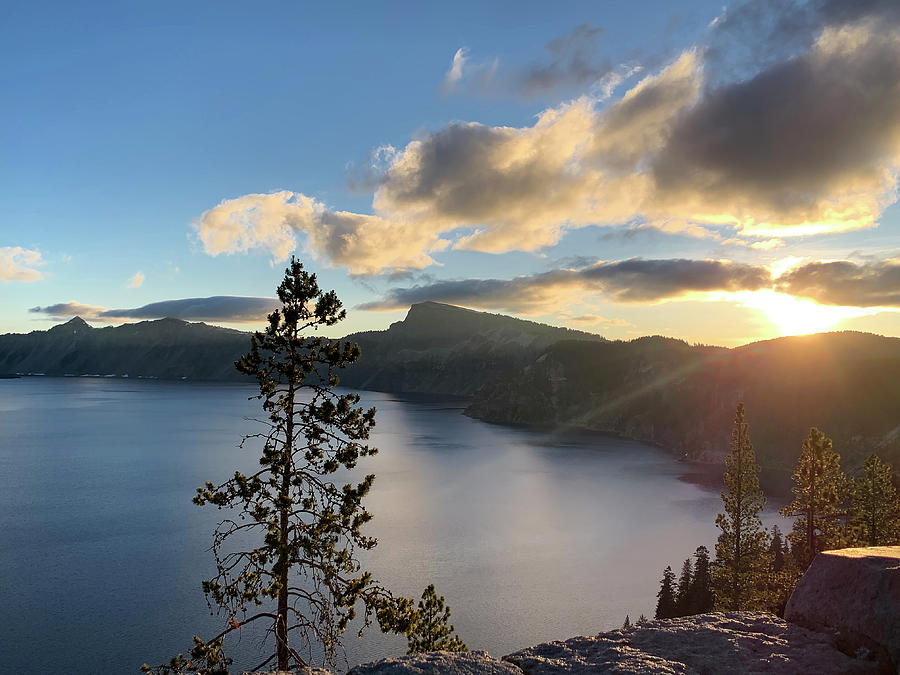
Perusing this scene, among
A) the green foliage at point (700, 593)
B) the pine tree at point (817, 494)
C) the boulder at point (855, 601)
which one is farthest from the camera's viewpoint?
the green foliage at point (700, 593)

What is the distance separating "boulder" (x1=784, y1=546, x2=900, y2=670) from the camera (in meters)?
10.7

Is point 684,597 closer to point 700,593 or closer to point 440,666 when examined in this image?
point 700,593

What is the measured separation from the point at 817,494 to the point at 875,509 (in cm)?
560

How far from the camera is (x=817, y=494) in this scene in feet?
131

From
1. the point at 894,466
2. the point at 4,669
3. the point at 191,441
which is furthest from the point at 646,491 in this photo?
the point at 191,441

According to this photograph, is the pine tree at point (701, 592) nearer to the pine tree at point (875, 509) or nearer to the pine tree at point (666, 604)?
the pine tree at point (666, 604)

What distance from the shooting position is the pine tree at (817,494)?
3938 cm

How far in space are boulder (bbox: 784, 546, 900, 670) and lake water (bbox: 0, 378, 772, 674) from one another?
50.6 meters

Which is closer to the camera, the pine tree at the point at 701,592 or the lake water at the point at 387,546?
the lake water at the point at 387,546

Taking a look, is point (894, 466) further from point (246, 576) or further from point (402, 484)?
point (246, 576)

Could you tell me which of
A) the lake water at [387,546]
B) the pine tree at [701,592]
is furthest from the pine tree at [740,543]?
the lake water at [387,546]

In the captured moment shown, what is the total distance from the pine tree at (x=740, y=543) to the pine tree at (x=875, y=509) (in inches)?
253

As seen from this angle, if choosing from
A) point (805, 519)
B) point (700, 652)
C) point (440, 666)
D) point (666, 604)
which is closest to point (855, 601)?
point (700, 652)

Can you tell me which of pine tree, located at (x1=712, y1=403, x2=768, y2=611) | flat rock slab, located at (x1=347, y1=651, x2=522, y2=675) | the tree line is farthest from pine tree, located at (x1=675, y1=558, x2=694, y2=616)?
flat rock slab, located at (x1=347, y1=651, x2=522, y2=675)
